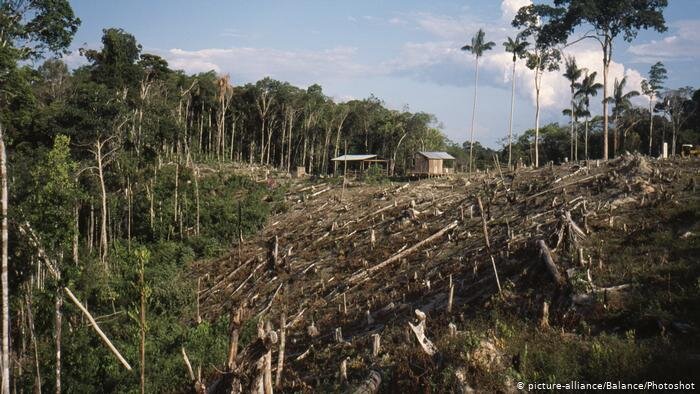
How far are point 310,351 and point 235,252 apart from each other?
1567 centimetres

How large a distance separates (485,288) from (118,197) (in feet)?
77.5

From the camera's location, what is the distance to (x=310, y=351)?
41.9 feet

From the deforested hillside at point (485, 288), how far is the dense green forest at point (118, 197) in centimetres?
227

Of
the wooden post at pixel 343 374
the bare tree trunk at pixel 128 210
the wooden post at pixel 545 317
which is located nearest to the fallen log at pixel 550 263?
the wooden post at pixel 545 317

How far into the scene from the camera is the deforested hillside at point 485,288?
361 inches

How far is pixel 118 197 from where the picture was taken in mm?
30031

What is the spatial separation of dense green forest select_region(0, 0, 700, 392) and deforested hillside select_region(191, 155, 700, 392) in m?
2.27

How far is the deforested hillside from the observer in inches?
361

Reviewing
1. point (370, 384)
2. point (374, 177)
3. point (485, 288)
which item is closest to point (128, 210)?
point (374, 177)

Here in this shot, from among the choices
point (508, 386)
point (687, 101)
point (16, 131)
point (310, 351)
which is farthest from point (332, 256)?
point (687, 101)

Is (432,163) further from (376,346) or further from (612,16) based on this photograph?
(376,346)

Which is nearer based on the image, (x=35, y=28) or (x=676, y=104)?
(x=35, y=28)

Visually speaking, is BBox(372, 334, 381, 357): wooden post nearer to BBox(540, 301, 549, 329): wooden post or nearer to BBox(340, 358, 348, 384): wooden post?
A: BBox(340, 358, 348, 384): wooden post

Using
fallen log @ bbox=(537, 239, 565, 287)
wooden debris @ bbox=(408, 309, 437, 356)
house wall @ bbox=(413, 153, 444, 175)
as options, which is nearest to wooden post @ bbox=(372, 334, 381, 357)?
wooden debris @ bbox=(408, 309, 437, 356)
